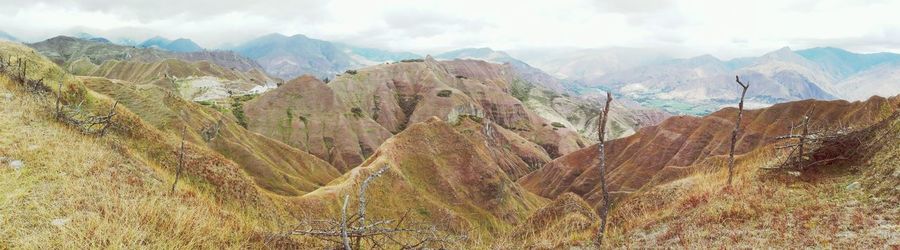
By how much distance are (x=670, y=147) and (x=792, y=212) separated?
361ft

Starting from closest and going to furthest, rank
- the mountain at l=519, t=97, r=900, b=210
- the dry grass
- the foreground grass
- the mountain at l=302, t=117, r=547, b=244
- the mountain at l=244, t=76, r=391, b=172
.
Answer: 1. the dry grass
2. the foreground grass
3. the mountain at l=302, t=117, r=547, b=244
4. the mountain at l=519, t=97, r=900, b=210
5. the mountain at l=244, t=76, r=391, b=172

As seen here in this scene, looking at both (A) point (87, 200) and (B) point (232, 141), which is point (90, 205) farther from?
(B) point (232, 141)

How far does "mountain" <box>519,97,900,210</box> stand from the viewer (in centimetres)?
9919

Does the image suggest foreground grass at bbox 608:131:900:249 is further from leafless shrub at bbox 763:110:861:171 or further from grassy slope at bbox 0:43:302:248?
grassy slope at bbox 0:43:302:248

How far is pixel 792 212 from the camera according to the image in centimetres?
1067

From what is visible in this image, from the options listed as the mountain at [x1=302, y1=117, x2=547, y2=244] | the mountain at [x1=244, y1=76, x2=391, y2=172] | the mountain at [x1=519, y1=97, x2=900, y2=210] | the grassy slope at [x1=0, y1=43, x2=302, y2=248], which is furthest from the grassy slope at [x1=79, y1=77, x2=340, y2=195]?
the mountain at [x1=519, y1=97, x2=900, y2=210]

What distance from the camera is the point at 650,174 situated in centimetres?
10481

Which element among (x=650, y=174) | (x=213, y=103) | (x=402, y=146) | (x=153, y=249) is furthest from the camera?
(x=213, y=103)

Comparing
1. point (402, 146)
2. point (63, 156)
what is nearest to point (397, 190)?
point (402, 146)

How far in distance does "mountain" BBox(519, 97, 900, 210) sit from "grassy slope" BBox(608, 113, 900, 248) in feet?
265

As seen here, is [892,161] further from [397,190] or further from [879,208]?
[397,190]

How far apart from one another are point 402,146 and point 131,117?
56.7m

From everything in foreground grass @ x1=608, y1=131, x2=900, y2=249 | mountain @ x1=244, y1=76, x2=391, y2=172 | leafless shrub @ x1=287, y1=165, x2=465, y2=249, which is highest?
leafless shrub @ x1=287, y1=165, x2=465, y2=249

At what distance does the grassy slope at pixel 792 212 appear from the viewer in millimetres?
9070
